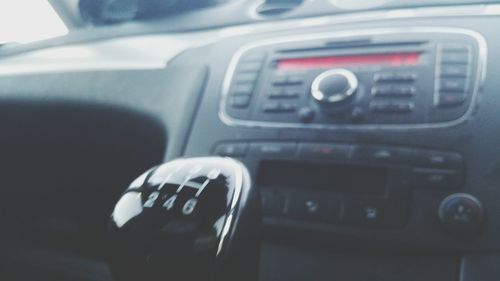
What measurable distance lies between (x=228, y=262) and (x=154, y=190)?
0.08 meters

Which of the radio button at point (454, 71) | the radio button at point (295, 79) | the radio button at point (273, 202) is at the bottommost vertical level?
the radio button at point (273, 202)

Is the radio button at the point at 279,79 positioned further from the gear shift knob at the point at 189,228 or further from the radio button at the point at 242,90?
the gear shift knob at the point at 189,228

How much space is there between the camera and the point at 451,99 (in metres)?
0.48

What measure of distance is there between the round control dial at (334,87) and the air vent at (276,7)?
0.82 ft

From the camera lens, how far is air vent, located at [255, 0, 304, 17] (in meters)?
0.75

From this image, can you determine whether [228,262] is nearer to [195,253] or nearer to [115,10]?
[195,253]

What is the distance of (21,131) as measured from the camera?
0.76m

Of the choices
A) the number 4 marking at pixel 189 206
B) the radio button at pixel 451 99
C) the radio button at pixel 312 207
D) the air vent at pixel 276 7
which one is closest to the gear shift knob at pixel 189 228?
the number 4 marking at pixel 189 206

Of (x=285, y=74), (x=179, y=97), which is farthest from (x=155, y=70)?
(x=285, y=74)

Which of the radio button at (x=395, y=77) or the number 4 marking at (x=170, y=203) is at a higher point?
the radio button at (x=395, y=77)

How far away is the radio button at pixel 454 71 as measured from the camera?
0.49 m

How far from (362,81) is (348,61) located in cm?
4

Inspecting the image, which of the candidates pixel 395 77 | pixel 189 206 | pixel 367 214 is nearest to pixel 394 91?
pixel 395 77

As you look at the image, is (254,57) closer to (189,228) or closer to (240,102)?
(240,102)
